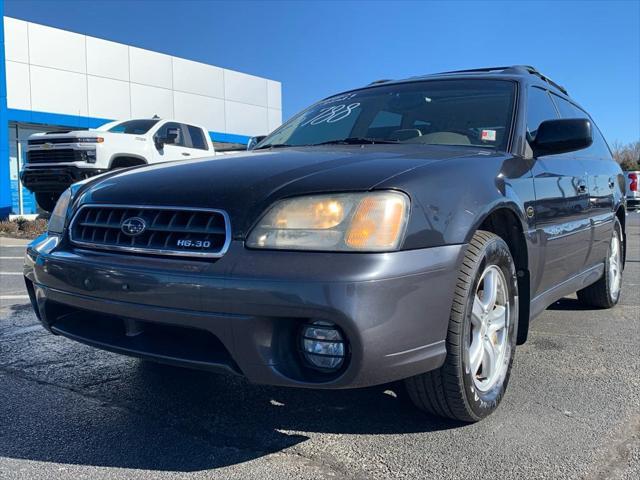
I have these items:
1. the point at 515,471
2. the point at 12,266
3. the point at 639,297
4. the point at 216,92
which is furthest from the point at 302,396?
Answer: the point at 216,92

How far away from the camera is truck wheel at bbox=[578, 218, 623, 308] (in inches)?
189

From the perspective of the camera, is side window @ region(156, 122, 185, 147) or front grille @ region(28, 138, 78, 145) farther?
side window @ region(156, 122, 185, 147)

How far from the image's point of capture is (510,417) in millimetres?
2645

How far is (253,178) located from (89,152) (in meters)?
9.24

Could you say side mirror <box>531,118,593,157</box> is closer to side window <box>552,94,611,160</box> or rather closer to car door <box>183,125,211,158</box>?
side window <box>552,94,611,160</box>

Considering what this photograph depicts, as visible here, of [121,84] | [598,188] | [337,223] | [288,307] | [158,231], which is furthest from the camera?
[121,84]

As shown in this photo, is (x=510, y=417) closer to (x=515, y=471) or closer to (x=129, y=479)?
(x=515, y=471)

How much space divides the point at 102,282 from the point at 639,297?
5.16 m

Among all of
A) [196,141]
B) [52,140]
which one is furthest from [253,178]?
[196,141]

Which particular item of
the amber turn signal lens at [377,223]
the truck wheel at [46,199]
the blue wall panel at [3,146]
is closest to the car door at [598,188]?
the amber turn signal lens at [377,223]

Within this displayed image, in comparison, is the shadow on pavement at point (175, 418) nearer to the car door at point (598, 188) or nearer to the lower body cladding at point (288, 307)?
the lower body cladding at point (288, 307)

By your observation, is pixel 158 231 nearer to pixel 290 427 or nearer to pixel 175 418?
pixel 175 418

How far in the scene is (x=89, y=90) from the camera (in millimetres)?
20234

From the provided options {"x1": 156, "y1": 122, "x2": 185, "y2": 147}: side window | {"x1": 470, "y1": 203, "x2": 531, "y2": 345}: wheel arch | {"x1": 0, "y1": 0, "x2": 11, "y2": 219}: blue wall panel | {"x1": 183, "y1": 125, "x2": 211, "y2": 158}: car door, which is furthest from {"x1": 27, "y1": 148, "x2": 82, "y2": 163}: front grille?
{"x1": 470, "y1": 203, "x2": 531, "y2": 345}: wheel arch
